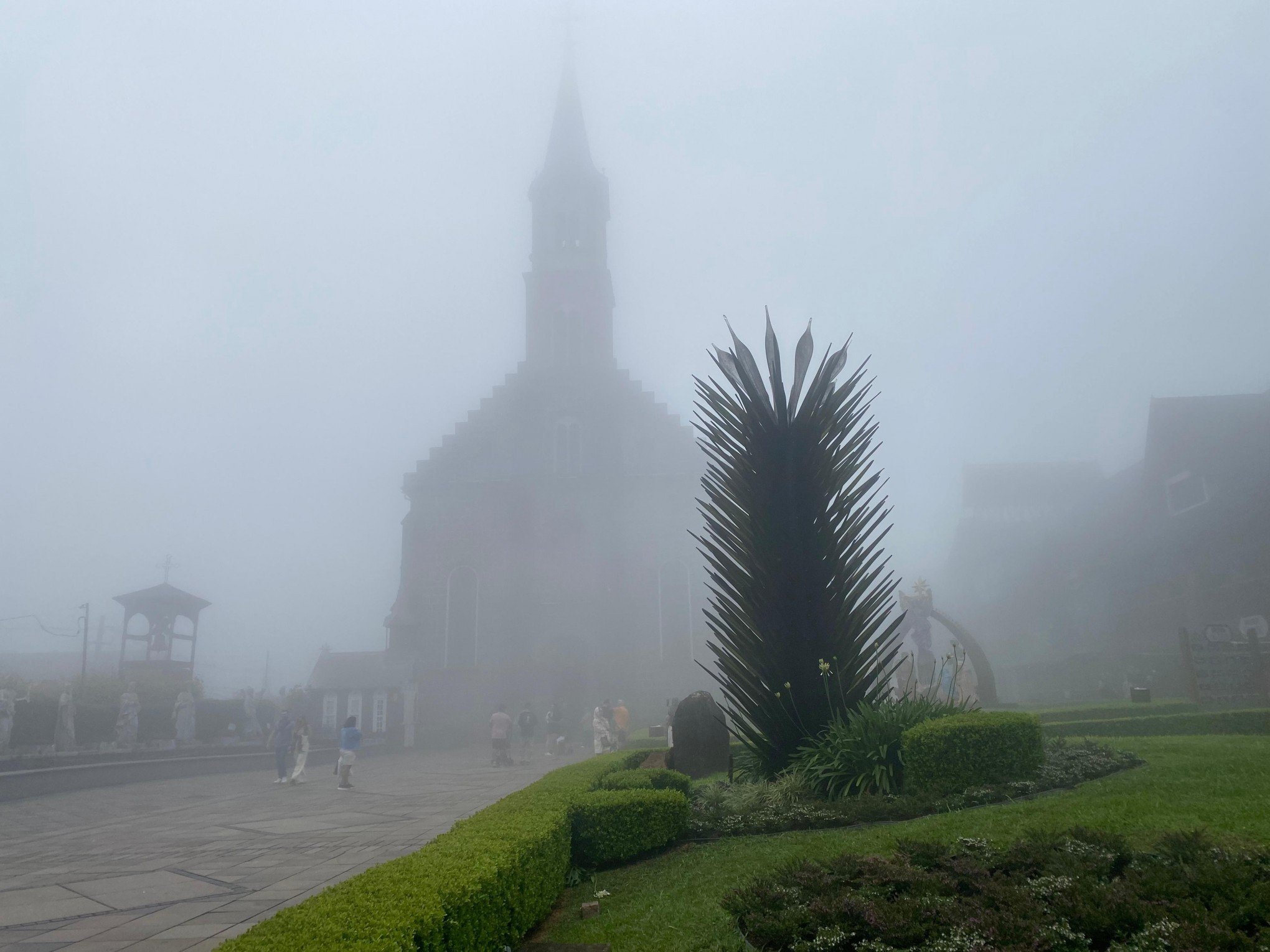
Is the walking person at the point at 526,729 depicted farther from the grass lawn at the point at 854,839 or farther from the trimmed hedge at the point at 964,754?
the trimmed hedge at the point at 964,754

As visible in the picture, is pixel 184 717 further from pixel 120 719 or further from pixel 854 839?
pixel 854 839

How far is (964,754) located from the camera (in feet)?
22.2

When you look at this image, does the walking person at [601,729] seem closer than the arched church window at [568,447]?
Yes

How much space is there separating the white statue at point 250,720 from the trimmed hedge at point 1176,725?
2582 cm

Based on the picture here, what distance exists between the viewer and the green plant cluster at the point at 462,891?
3.43 meters

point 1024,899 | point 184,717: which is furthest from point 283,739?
point 1024,899

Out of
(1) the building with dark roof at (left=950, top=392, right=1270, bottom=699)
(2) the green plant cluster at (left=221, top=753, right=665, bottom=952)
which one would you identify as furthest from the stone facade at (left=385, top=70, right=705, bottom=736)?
(2) the green plant cluster at (left=221, top=753, right=665, bottom=952)

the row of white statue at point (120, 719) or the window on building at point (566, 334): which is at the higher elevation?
the window on building at point (566, 334)

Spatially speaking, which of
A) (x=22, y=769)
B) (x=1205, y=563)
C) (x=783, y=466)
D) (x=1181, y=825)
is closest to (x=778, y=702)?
(x=783, y=466)

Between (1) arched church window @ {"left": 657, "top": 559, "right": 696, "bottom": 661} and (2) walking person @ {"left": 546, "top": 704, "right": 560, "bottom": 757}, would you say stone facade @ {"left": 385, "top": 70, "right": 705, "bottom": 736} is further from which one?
(2) walking person @ {"left": 546, "top": 704, "right": 560, "bottom": 757}

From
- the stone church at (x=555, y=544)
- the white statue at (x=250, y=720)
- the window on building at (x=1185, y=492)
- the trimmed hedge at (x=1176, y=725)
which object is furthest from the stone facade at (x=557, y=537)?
the trimmed hedge at (x=1176, y=725)

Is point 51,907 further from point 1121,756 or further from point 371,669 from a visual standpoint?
point 371,669

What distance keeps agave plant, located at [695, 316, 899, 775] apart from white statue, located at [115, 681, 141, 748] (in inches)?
760

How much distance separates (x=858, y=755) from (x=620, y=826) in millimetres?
2172
